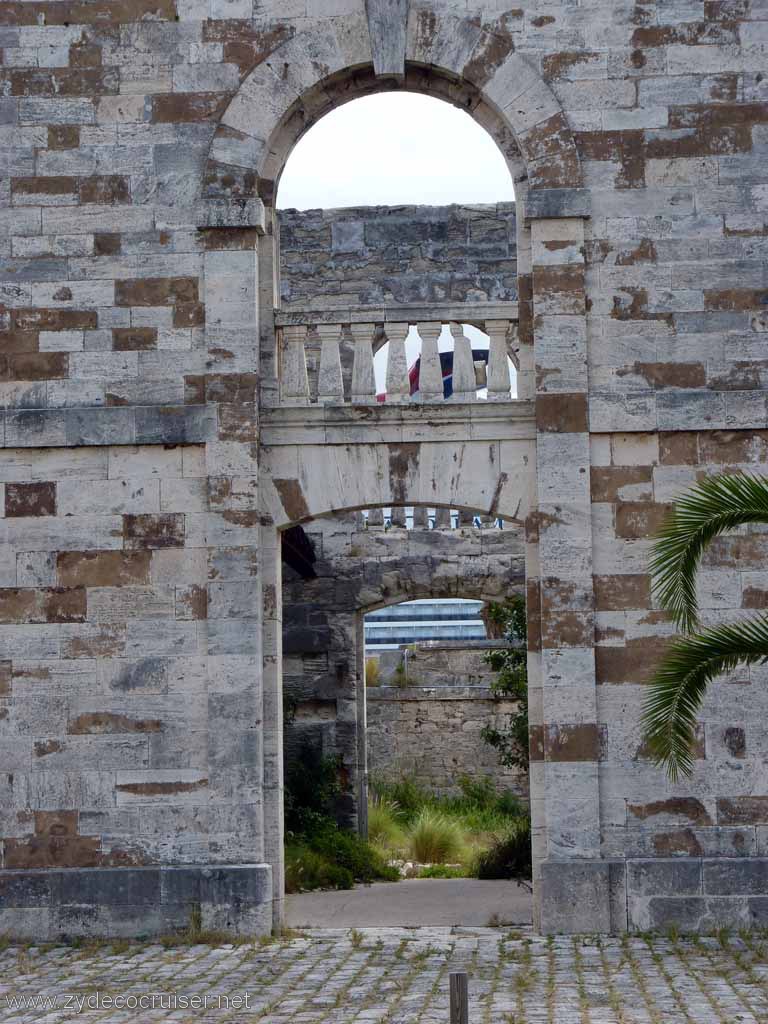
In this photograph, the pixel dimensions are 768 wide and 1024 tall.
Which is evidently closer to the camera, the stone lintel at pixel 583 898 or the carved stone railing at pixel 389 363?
the stone lintel at pixel 583 898

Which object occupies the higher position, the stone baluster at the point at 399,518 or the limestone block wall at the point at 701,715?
the stone baluster at the point at 399,518

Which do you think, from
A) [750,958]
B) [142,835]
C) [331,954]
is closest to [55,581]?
[142,835]

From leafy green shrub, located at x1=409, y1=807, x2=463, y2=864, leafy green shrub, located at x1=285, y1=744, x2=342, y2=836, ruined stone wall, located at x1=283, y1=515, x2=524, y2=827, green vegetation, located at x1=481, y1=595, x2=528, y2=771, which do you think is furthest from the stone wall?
green vegetation, located at x1=481, y1=595, x2=528, y2=771

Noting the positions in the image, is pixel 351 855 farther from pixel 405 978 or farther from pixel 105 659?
pixel 405 978

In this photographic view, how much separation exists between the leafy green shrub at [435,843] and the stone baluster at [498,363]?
5965mm

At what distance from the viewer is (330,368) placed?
420 inches

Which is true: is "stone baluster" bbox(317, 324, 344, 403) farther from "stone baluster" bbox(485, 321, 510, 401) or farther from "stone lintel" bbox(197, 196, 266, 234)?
"stone baluster" bbox(485, 321, 510, 401)

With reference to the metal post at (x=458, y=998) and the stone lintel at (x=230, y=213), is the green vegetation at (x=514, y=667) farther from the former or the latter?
the metal post at (x=458, y=998)

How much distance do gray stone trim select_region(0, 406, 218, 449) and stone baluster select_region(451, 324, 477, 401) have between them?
5.71ft

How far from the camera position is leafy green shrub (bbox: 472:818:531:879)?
1346 centimetres

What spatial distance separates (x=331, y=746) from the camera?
48.5 feet

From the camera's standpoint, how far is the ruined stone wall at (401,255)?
15234 millimetres

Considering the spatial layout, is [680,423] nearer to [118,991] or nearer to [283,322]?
[283,322]

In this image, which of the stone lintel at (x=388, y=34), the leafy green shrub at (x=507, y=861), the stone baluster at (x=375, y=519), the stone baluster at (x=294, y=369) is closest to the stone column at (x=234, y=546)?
the stone baluster at (x=294, y=369)
